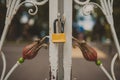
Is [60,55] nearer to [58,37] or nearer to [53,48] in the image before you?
[53,48]

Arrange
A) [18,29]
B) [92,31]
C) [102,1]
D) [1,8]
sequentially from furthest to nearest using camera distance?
[92,31], [18,29], [1,8], [102,1]

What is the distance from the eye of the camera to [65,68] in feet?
8.55

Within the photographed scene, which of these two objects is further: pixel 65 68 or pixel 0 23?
pixel 0 23

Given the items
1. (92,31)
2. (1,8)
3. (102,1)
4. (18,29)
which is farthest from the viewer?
(92,31)

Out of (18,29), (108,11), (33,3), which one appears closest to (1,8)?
(33,3)

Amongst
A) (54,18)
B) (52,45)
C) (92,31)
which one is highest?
(54,18)

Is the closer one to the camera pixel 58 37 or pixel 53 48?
pixel 58 37

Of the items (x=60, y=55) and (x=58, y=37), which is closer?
(x=58, y=37)

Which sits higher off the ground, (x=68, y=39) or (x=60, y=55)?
(x=68, y=39)

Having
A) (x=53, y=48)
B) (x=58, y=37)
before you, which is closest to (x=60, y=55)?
(x=53, y=48)

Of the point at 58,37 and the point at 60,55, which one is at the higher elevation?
the point at 58,37

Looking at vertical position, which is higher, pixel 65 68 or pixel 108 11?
pixel 108 11

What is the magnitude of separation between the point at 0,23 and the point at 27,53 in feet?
1.56

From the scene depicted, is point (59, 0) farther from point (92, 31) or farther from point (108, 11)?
point (92, 31)
